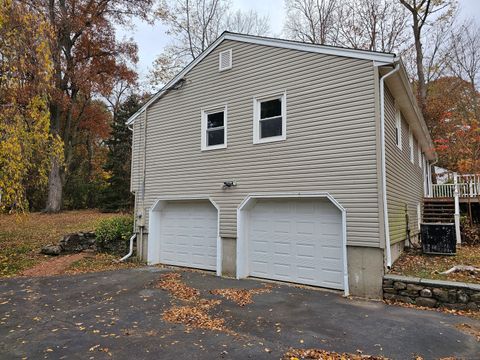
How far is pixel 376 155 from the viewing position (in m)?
6.47

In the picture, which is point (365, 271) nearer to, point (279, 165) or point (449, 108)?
point (279, 165)

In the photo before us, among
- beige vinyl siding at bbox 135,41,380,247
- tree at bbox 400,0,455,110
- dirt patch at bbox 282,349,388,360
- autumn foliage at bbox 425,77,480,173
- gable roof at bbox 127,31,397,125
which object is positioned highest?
tree at bbox 400,0,455,110

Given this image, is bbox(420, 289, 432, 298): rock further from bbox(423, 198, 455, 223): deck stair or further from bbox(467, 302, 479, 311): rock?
bbox(423, 198, 455, 223): deck stair

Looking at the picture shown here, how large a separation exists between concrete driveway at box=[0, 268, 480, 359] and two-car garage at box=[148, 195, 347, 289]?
660 mm

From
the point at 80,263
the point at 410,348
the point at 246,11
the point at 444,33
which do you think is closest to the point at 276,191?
the point at 410,348

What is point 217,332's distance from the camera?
4.81m

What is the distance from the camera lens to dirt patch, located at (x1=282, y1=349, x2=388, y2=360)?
393 centimetres

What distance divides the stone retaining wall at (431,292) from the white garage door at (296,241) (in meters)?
1.13

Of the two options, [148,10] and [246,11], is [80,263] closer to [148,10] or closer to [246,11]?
[148,10]

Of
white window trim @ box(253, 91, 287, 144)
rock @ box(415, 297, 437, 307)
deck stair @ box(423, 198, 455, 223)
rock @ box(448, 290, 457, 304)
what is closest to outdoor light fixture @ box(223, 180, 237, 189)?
white window trim @ box(253, 91, 287, 144)

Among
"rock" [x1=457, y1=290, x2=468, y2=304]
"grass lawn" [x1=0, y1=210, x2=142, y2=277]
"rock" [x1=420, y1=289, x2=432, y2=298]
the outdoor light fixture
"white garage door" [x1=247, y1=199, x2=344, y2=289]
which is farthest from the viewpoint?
"grass lawn" [x1=0, y1=210, x2=142, y2=277]

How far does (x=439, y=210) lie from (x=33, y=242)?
16.6 metres

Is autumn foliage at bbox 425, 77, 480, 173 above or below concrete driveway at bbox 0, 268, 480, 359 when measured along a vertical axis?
above

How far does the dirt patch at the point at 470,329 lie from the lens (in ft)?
15.0
